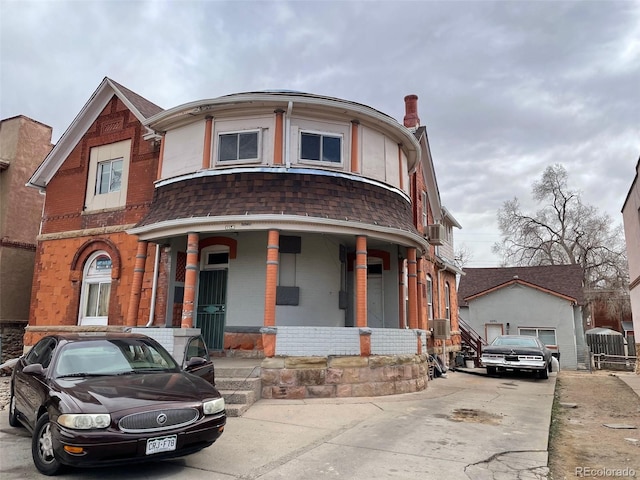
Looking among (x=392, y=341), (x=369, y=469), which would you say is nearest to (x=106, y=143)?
(x=392, y=341)

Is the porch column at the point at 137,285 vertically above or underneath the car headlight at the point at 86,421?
above

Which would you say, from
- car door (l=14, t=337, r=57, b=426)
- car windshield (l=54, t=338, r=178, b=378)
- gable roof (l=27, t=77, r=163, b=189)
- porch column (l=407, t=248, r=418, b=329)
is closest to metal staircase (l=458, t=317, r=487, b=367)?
porch column (l=407, t=248, r=418, b=329)

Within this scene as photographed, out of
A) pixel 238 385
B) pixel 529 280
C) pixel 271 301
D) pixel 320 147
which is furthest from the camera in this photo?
pixel 529 280

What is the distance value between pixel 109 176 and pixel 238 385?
29.6ft

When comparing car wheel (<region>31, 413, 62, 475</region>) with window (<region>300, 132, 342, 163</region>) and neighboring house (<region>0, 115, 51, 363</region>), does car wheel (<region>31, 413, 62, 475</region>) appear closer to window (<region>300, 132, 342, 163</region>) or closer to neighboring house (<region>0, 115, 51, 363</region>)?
window (<region>300, 132, 342, 163</region>)

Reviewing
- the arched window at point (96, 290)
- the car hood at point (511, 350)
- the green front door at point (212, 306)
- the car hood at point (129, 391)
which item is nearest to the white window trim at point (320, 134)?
the green front door at point (212, 306)

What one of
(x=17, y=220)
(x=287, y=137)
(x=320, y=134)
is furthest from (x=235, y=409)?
(x=17, y=220)

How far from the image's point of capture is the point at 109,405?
14.7ft

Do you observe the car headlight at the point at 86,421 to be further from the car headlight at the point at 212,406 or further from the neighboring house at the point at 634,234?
the neighboring house at the point at 634,234

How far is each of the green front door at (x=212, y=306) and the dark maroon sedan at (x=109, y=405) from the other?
5.66 meters

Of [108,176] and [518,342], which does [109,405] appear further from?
[518,342]

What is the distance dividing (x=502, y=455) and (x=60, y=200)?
14731mm

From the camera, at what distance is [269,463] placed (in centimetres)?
525

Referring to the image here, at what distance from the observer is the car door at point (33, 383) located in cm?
522
